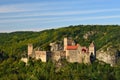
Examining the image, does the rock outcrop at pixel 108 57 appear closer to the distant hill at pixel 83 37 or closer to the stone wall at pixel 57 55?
the stone wall at pixel 57 55

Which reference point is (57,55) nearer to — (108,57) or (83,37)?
(108,57)

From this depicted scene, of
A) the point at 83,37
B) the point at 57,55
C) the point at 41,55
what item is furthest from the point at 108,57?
the point at 83,37

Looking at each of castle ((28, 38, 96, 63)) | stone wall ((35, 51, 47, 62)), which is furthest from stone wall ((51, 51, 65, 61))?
stone wall ((35, 51, 47, 62))

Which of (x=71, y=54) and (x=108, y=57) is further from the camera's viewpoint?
(x=108, y=57)

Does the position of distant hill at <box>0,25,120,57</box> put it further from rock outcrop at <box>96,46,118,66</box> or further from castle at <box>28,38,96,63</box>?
castle at <box>28,38,96,63</box>

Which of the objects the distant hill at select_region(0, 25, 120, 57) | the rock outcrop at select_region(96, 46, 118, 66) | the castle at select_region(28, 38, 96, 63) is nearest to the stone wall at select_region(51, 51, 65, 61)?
the castle at select_region(28, 38, 96, 63)

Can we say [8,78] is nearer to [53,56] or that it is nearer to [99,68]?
[53,56]

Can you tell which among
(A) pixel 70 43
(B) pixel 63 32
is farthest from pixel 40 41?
(A) pixel 70 43

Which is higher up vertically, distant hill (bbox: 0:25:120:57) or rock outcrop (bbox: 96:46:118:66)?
distant hill (bbox: 0:25:120:57)

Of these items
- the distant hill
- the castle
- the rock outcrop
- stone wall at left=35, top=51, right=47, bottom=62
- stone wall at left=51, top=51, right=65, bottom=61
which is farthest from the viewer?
the distant hill

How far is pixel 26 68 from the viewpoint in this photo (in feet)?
297

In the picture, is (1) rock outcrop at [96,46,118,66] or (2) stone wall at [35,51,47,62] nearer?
(2) stone wall at [35,51,47,62]

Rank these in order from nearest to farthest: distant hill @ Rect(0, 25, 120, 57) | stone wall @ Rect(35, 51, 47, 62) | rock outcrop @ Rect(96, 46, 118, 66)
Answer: stone wall @ Rect(35, 51, 47, 62) < rock outcrop @ Rect(96, 46, 118, 66) < distant hill @ Rect(0, 25, 120, 57)

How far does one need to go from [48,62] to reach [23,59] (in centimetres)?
605
